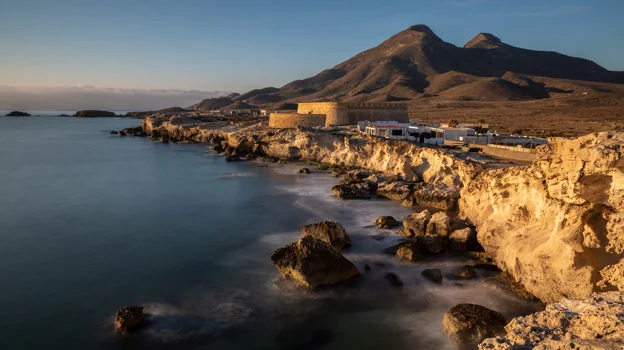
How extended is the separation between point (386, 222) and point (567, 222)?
8671mm

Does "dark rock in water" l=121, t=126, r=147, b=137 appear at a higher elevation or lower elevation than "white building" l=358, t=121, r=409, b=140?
lower

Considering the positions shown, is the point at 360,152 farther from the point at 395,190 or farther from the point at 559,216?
the point at 559,216

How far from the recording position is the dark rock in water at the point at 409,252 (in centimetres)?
1438

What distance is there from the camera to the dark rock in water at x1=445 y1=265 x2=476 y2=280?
13.0m

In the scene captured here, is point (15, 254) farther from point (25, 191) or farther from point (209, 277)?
point (25, 191)

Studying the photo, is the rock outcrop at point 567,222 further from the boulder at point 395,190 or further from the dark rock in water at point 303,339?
the boulder at point 395,190

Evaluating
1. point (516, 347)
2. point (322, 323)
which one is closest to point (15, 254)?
point (322, 323)

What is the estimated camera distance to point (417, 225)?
54.4 feet

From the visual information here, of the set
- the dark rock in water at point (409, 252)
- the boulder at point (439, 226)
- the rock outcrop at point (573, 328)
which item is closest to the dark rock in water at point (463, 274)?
the dark rock in water at point (409, 252)

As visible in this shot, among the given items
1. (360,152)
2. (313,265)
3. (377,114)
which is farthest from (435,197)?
(377,114)

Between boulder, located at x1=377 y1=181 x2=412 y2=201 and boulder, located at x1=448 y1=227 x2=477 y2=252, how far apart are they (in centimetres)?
698

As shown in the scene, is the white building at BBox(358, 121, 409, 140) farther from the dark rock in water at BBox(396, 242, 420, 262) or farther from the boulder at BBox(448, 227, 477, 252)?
the dark rock in water at BBox(396, 242, 420, 262)

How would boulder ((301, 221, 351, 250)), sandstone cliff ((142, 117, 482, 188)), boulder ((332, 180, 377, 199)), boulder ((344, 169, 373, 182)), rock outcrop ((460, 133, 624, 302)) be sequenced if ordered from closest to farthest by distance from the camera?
1. rock outcrop ((460, 133, 624, 302))
2. boulder ((301, 221, 351, 250))
3. boulder ((332, 180, 377, 199))
4. sandstone cliff ((142, 117, 482, 188))
5. boulder ((344, 169, 373, 182))

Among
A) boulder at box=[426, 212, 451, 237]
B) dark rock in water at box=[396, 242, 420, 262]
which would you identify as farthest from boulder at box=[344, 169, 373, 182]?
dark rock in water at box=[396, 242, 420, 262]
